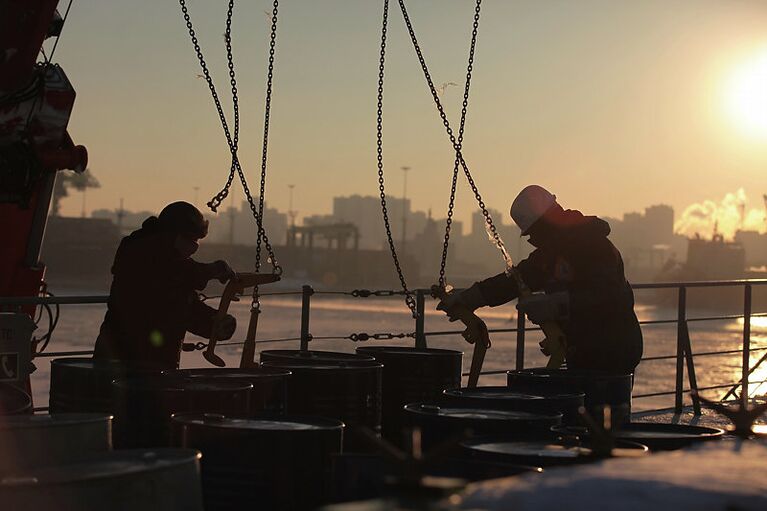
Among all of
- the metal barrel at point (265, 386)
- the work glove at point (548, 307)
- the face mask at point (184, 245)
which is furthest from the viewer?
the face mask at point (184, 245)

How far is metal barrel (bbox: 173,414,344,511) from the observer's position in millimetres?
2834

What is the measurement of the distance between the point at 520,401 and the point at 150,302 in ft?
6.77

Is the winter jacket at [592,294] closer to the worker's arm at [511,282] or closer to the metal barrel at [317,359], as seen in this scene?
the worker's arm at [511,282]

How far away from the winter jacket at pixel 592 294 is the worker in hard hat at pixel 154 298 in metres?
1.31

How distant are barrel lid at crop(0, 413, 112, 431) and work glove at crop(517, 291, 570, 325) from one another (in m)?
2.57

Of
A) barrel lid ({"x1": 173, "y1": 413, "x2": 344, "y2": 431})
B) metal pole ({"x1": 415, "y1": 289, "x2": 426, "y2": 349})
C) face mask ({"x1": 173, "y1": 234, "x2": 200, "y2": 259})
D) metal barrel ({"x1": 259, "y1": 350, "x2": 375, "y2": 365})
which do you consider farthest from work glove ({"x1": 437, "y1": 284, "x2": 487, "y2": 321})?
barrel lid ({"x1": 173, "y1": 413, "x2": 344, "y2": 431})

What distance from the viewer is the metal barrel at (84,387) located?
3.87 metres

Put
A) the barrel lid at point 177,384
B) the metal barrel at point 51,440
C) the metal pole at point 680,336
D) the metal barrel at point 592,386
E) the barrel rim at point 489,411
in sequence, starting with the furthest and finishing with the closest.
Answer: the metal pole at point 680,336 → the metal barrel at point 592,386 → the barrel lid at point 177,384 → the barrel rim at point 489,411 → the metal barrel at point 51,440

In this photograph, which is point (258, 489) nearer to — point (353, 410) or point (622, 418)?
point (353, 410)

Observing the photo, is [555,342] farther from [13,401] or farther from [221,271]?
[13,401]

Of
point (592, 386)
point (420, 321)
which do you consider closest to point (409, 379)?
point (592, 386)

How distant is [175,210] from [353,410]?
71.3 inches

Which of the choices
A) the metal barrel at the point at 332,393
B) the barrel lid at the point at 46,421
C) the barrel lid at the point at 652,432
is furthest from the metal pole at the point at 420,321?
the barrel lid at the point at 46,421

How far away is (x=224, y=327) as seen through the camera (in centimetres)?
504
